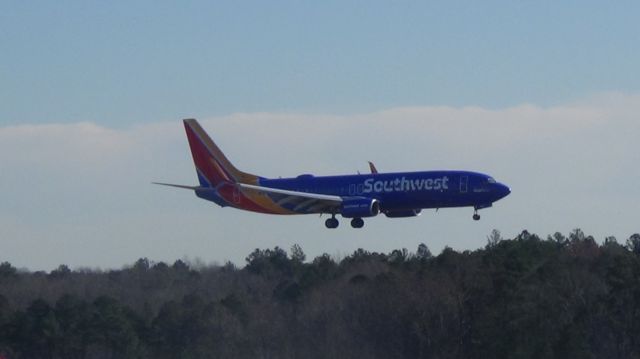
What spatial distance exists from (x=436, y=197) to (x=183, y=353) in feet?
39.4

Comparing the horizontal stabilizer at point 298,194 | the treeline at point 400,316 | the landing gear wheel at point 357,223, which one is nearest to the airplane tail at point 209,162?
the horizontal stabilizer at point 298,194

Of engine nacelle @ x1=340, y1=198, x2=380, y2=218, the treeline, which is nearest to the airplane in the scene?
engine nacelle @ x1=340, y1=198, x2=380, y2=218

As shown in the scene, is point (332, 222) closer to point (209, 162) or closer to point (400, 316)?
point (400, 316)

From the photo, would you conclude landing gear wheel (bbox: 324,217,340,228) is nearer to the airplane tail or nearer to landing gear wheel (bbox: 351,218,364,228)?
landing gear wheel (bbox: 351,218,364,228)

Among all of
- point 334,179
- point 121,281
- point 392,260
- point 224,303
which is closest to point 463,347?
point 334,179

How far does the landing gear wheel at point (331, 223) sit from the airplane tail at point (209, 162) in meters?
5.82

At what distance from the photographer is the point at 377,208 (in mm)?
72938

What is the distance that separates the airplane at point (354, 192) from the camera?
236ft

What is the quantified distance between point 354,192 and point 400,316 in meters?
5.50

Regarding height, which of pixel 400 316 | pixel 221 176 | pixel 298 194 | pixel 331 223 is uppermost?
pixel 221 176

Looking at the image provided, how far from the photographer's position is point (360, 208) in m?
72.3

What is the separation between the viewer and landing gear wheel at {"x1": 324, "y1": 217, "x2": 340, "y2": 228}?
75625mm

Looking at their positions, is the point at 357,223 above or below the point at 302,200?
below

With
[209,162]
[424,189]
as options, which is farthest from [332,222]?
[209,162]
